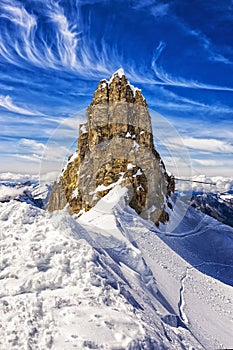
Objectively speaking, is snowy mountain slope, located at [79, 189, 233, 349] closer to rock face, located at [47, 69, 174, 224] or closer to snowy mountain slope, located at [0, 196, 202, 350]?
snowy mountain slope, located at [0, 196, 202, 350]

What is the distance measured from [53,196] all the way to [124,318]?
2195 inches

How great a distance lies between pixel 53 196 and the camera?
62875 mm

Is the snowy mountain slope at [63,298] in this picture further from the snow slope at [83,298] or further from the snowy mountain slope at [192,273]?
the snowy mountain slope at [192,273]

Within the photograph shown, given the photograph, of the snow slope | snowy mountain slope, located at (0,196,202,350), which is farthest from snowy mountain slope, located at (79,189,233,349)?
snowy mountain slope, located at (0,196,202,350)

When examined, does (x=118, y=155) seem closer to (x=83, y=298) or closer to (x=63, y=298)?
(x=83, y=298)

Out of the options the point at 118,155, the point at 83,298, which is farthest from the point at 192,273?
the point at 118,155

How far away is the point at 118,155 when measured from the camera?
4941 centimetres

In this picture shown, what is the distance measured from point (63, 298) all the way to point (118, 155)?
40937mm

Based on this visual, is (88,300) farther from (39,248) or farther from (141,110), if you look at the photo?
(141,110)

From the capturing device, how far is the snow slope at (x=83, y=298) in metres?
7.84

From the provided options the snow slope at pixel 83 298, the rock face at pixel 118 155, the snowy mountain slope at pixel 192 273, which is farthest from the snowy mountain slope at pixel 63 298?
the rock face at pixel 118 155

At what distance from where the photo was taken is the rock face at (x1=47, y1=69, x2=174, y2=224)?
148ft

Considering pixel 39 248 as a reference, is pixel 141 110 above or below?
above

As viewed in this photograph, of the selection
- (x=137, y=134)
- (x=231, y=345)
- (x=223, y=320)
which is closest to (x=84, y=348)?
(x=231, y=345)
